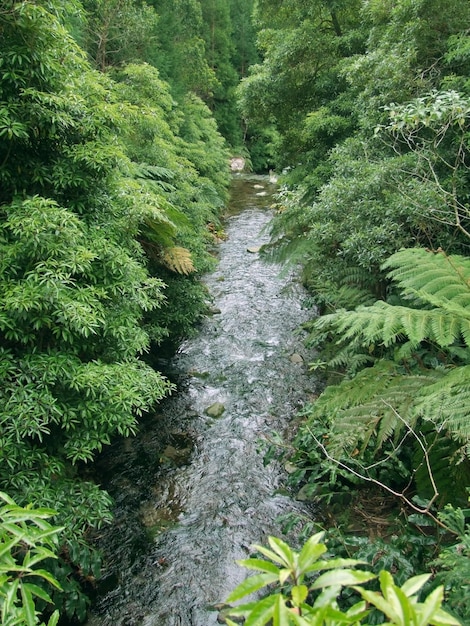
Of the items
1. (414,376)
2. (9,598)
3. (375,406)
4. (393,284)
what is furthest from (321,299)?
(9,598)

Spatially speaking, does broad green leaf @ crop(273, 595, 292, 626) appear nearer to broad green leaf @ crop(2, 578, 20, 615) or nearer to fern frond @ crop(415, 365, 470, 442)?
broad green leaf @ crop(2, 578, 20, 615)

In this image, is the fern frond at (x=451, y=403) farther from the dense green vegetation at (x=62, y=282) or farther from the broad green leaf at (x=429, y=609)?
the dense green vegetation at (x=62, y=282)

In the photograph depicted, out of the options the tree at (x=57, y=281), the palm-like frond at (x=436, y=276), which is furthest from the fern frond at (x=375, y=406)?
the tree at (x=57, y=281)

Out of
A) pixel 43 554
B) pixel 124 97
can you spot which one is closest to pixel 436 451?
pixel 43 554

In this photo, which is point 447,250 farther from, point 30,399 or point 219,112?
point 219,112

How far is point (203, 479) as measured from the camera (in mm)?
3508

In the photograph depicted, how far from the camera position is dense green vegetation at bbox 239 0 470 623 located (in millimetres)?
2115

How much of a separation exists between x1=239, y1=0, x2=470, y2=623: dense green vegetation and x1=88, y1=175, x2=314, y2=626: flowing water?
1.46 feet

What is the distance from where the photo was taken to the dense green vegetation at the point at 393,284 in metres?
2.12

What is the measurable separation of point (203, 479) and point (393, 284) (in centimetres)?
255

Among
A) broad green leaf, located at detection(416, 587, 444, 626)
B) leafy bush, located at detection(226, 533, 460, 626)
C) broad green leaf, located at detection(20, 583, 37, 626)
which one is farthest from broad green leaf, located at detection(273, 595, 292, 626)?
broad green leaf, located at detection(20, 583, 37, 626)

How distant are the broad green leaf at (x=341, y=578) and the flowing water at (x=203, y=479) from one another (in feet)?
6.90

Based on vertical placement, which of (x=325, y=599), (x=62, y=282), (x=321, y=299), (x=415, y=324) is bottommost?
(x=321, y=299)

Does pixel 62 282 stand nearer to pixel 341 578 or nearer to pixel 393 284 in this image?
pixel 341 578
